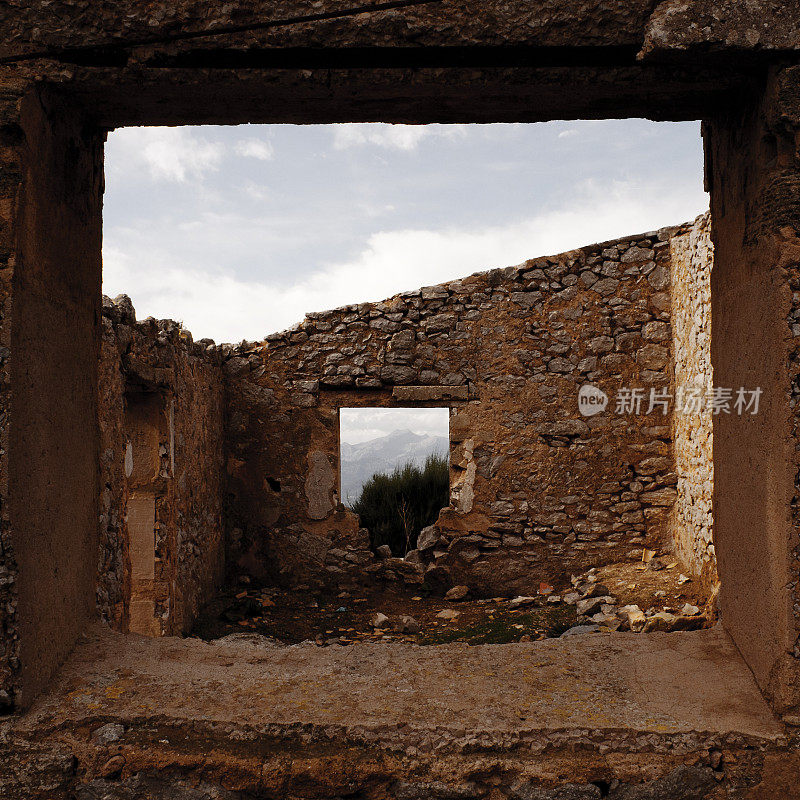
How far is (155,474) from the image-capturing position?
14.8 feet

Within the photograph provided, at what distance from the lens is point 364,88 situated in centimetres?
160

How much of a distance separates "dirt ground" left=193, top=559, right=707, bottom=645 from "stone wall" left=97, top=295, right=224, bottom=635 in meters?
0.41

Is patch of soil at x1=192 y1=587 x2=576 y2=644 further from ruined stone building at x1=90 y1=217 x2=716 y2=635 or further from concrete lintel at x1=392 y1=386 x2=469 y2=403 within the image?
concrete lintel at x1=392 y1=386 x2=469 y2=403

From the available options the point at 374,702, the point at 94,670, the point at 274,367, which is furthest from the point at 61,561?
the point at 274,367

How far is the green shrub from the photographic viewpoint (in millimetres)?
8305

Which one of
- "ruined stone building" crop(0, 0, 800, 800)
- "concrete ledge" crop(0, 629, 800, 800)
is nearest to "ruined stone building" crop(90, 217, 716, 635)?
"ruined stone building" crop(0, 0, 800, 800)

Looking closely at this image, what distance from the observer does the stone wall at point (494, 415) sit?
6.56 metres

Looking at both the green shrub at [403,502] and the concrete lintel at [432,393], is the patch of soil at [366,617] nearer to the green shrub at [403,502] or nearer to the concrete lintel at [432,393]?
the green shrub at [403,502]

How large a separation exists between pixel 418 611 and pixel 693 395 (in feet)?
10.5

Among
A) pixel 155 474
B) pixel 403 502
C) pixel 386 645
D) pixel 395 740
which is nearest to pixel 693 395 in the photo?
pixel 403 502

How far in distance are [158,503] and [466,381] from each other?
3.24 metres

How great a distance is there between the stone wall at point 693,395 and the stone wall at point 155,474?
4105 mm

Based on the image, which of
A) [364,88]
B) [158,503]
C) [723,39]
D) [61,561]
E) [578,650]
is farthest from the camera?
[158,503]

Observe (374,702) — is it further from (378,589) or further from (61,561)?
(378,589)
